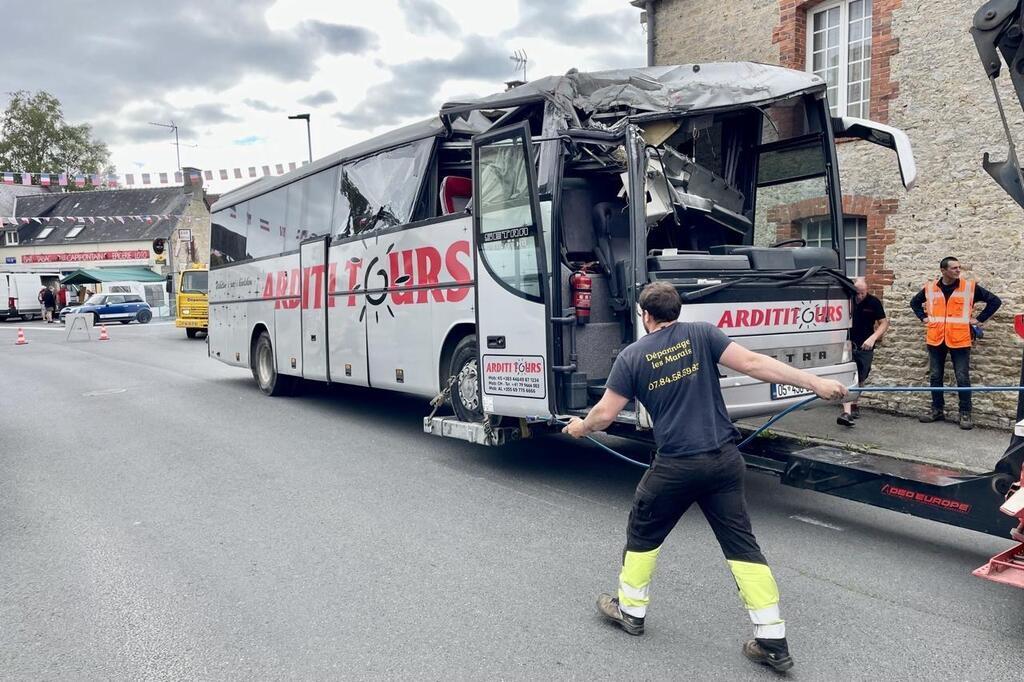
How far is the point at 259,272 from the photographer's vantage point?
12258 mm

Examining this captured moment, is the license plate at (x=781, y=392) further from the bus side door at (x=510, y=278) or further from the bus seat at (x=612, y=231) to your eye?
the bus side door at (x=510, y=278)

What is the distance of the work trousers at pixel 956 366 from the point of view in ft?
29.0

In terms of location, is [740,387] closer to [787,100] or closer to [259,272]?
[787,100]

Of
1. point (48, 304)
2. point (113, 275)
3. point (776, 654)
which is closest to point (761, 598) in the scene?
point (776, 654)

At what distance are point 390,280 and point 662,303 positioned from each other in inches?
208

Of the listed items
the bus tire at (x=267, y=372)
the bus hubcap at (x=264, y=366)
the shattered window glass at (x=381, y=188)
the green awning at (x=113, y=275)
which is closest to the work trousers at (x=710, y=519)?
the shattered window glass at (x=381, y=188)

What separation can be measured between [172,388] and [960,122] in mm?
11997

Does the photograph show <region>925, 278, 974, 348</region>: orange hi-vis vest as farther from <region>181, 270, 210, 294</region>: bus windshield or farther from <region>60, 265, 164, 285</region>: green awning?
<region>60, 265, 164, 285</region>: green awning

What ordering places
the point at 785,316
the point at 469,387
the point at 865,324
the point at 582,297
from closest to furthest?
the point at 582,297, the point at 785,316, the point at 469,387, the point at 865,324

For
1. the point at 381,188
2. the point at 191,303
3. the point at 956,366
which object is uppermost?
the point at 381,188

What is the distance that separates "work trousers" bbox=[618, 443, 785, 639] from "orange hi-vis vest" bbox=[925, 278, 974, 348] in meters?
6.22

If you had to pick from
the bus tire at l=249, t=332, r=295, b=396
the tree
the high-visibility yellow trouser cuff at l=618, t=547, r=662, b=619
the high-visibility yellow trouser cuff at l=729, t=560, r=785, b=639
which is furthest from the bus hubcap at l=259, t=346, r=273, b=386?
the tree

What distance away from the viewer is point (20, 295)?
4219cm

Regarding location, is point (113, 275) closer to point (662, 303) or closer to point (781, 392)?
point (781, 392)
